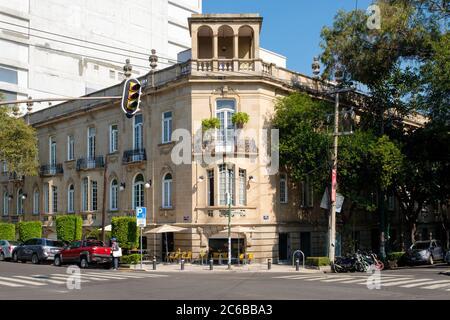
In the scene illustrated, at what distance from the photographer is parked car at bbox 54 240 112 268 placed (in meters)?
33.4

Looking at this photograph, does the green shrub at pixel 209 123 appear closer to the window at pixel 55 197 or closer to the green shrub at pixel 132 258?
the green shrub at pixel 132 258

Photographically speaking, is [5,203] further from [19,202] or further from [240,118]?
[240,118]

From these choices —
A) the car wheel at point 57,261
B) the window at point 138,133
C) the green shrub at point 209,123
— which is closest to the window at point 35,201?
the window at point 138,133

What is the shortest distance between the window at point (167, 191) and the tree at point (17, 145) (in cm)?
1335

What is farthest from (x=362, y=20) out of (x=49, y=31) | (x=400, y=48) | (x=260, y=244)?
(x=49, y=31)

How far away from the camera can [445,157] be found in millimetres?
38812

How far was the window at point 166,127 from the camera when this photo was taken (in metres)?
38.2

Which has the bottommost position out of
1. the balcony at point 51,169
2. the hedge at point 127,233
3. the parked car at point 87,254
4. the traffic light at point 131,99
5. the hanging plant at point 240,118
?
the parked car at point 87,254

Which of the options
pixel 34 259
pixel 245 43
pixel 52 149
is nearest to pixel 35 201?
pixel 52 149

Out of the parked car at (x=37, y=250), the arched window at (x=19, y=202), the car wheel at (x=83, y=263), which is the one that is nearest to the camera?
the car wheel at (x=83, y=263)

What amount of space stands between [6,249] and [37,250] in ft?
14.4

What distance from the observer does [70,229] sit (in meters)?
42.7

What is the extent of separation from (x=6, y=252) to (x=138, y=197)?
30.9 feet

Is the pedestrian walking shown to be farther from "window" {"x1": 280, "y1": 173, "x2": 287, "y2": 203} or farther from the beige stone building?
"window" {"x1": 280, "y1": 173, "x2": 287, "y2": 203}
